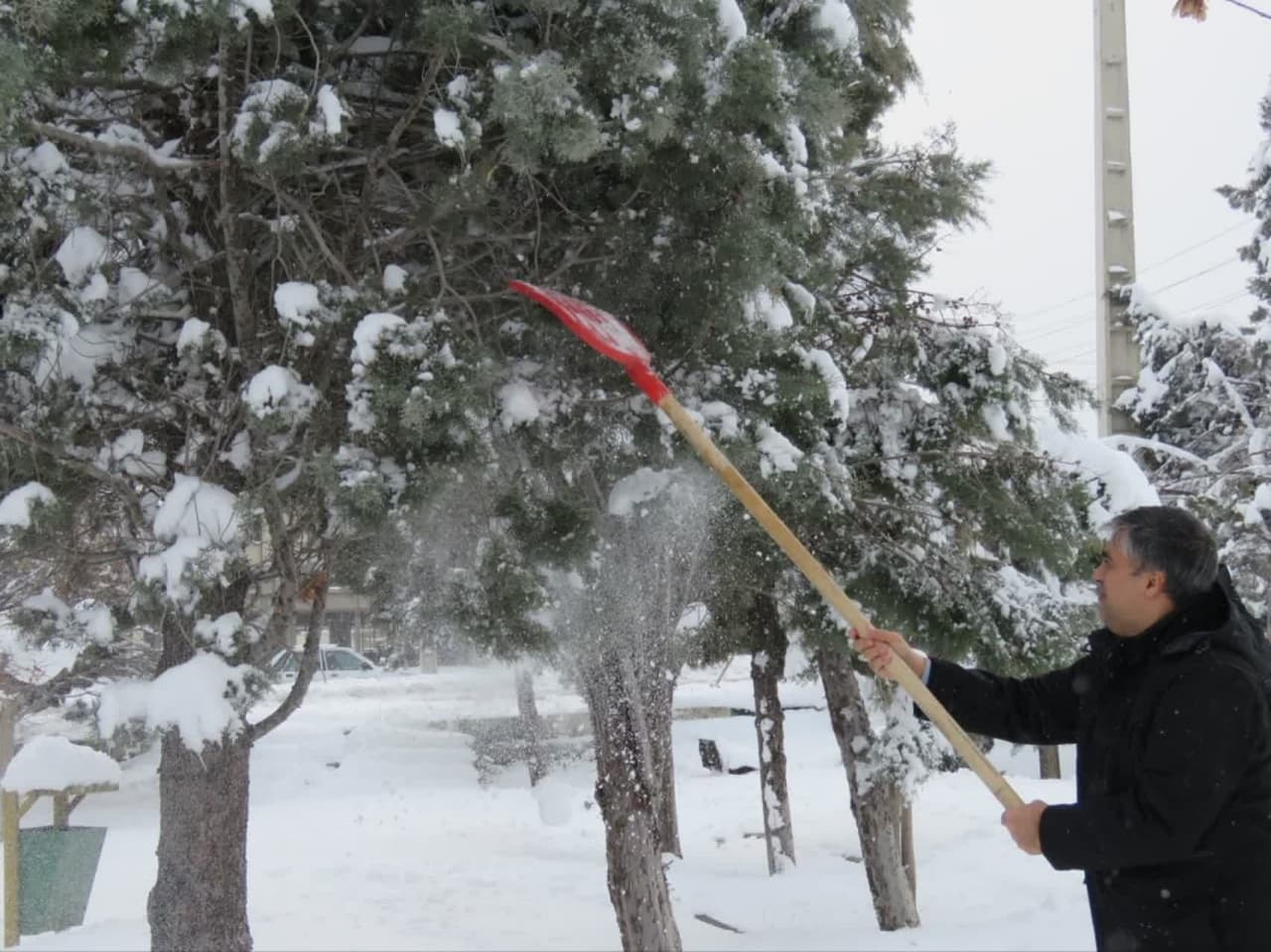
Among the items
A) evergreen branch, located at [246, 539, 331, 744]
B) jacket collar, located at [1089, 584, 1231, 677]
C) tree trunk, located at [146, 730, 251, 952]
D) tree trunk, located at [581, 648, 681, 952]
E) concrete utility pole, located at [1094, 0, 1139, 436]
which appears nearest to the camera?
jacket collar, located at [1089, 584, 1231, 677]

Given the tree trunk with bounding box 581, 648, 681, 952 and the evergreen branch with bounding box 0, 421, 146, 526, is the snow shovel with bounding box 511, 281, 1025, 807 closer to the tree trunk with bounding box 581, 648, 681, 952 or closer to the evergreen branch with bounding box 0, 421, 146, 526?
the evergreen branch with bounding box 0, 421, 146, 526

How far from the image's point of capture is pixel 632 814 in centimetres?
705

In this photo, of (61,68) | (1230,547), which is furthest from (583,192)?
(1230,547)

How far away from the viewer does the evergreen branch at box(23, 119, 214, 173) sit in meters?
4.23

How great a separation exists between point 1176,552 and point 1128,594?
0.41 ft

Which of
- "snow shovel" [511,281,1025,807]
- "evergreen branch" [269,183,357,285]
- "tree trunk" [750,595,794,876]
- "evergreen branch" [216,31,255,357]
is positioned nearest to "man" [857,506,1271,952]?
"snow shovel" [511,281,1025,807]

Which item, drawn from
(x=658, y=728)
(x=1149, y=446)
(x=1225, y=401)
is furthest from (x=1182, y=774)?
(x=1225, y=401)

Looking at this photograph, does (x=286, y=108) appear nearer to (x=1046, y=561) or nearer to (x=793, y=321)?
(x=793, y=321)

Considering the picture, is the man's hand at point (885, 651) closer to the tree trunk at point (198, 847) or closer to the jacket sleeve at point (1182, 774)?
the jacket sleeve at point (1182, 774)

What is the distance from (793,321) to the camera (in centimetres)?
571

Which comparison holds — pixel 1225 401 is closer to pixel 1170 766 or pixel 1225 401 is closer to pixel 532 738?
pixel 532 738

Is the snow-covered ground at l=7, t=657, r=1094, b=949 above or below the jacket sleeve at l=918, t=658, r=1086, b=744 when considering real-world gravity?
below

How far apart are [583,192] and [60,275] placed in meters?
2.14

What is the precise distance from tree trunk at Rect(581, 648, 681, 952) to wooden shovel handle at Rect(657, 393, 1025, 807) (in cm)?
409
